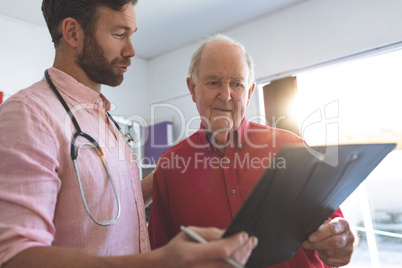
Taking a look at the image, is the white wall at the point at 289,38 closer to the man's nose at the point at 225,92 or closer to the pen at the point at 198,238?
the man's nose at the point at 225,92

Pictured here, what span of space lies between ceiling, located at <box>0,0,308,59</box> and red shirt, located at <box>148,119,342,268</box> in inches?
81.2

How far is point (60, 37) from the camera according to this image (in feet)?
3.55

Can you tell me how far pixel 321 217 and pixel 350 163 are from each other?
189 mm

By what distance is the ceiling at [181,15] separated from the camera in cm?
306

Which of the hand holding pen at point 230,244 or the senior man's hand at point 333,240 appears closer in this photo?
the hand holding pen at point 230,244

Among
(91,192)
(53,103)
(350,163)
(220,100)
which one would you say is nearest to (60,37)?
(53,103)

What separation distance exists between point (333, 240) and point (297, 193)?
1.02 ft

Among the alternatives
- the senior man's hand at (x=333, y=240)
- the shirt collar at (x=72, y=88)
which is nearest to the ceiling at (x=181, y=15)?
the shirt collar at (x=72, y=88)

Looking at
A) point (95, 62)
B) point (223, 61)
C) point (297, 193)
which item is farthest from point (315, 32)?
point (297, 193)

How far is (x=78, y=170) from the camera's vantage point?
0.86 m

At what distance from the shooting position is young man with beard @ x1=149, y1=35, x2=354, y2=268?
4.14ft

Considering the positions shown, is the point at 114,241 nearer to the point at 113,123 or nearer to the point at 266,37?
the point at 113,123

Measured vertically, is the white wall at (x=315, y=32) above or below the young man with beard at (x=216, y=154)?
above

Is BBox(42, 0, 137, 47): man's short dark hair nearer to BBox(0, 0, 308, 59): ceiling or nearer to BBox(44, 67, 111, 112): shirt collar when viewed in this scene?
BBox(44, 67, 111, 112): shirt collar
